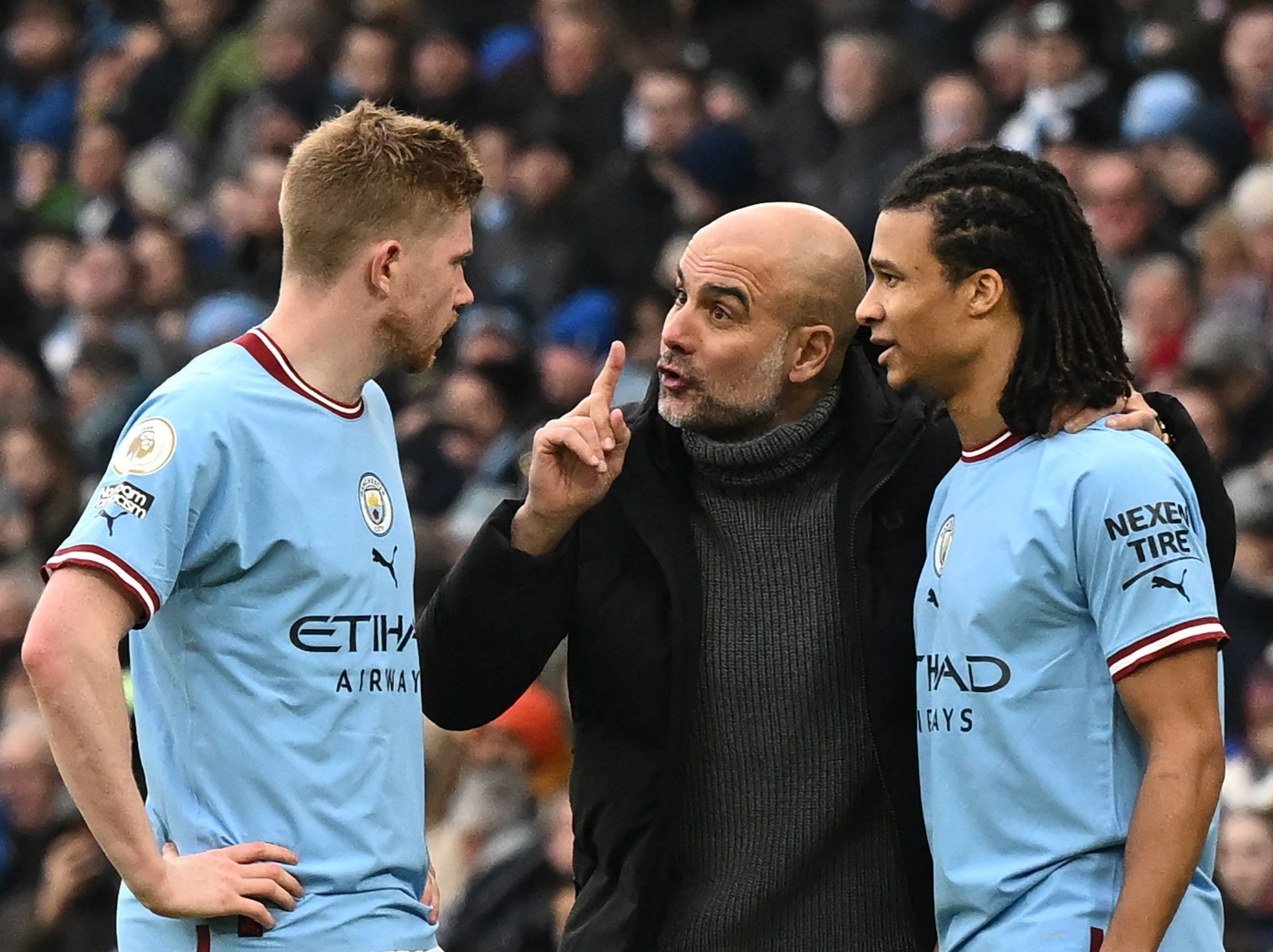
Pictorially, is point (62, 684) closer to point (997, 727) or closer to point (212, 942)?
point (212, 942)

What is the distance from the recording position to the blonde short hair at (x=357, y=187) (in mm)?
3447

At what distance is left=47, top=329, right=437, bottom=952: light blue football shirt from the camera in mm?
3207

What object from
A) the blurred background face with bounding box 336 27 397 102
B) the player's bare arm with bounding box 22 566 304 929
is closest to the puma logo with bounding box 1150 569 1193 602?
the player's bare arm with bounding box 22 566 304 929

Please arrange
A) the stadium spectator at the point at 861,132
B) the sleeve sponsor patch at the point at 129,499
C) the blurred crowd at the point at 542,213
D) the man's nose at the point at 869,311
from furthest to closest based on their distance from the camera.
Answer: the stadium spectator at the point at 861,132, the blurred crowd at the point at 542,213, the man's nose at the point at 869,311, the sleeve sponsor patch at the point at 129,499

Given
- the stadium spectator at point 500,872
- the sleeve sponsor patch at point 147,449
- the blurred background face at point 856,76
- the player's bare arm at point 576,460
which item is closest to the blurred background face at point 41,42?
the blurred background face at point 856,76

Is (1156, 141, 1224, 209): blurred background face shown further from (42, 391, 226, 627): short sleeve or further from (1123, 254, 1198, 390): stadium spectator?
(42, 391, 226, 627): short sleeve

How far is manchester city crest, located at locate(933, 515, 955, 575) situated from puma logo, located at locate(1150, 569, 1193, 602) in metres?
0.40

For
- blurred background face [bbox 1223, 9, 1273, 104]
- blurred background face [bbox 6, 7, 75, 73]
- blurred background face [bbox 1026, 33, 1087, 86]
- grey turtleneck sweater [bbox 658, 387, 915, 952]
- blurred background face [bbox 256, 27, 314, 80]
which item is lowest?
grey turtleneck sweater [bbox 658, 387, 915, 952]

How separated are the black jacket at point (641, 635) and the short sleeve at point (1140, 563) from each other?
0.63 metres

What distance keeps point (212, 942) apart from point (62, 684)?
0.48 meters

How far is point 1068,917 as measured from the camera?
126 inches

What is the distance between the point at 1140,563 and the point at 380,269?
1271 mm

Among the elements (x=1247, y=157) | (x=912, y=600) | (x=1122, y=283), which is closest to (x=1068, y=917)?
(x=912, y=600)

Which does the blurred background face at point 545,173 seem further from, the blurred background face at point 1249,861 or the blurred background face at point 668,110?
the blurred background face at point 1249,861
